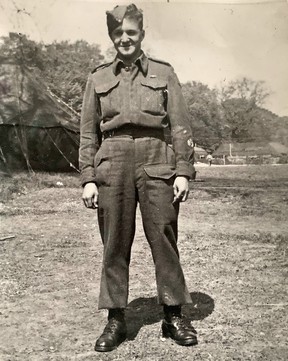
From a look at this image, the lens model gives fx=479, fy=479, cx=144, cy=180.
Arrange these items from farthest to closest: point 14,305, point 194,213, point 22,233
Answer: point 194,213 < point 22,233 < point 14,305

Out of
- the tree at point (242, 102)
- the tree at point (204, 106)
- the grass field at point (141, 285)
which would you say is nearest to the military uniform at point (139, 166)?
the grass field at point (141, 285)

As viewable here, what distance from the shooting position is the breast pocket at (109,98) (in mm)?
1930

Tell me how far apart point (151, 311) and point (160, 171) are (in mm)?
765

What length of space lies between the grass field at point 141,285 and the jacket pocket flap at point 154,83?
102 cm

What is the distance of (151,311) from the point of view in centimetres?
229

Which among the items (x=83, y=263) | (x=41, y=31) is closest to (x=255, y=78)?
(x=41, y=31)

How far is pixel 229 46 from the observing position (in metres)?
2.91

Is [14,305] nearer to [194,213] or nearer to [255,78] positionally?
[255,78]

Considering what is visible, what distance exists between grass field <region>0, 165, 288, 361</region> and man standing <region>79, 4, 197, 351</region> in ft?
0.48

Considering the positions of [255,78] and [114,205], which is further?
[255,78]

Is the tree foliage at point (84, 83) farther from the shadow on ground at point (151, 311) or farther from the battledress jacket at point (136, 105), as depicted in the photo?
the shadow on ground at point (151, 311)

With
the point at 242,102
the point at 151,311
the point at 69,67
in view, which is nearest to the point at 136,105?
the point at 151,311

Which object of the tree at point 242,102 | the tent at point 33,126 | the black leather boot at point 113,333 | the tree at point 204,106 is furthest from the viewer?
the tent at point 33,126

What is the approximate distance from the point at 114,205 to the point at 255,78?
68.6 inches
